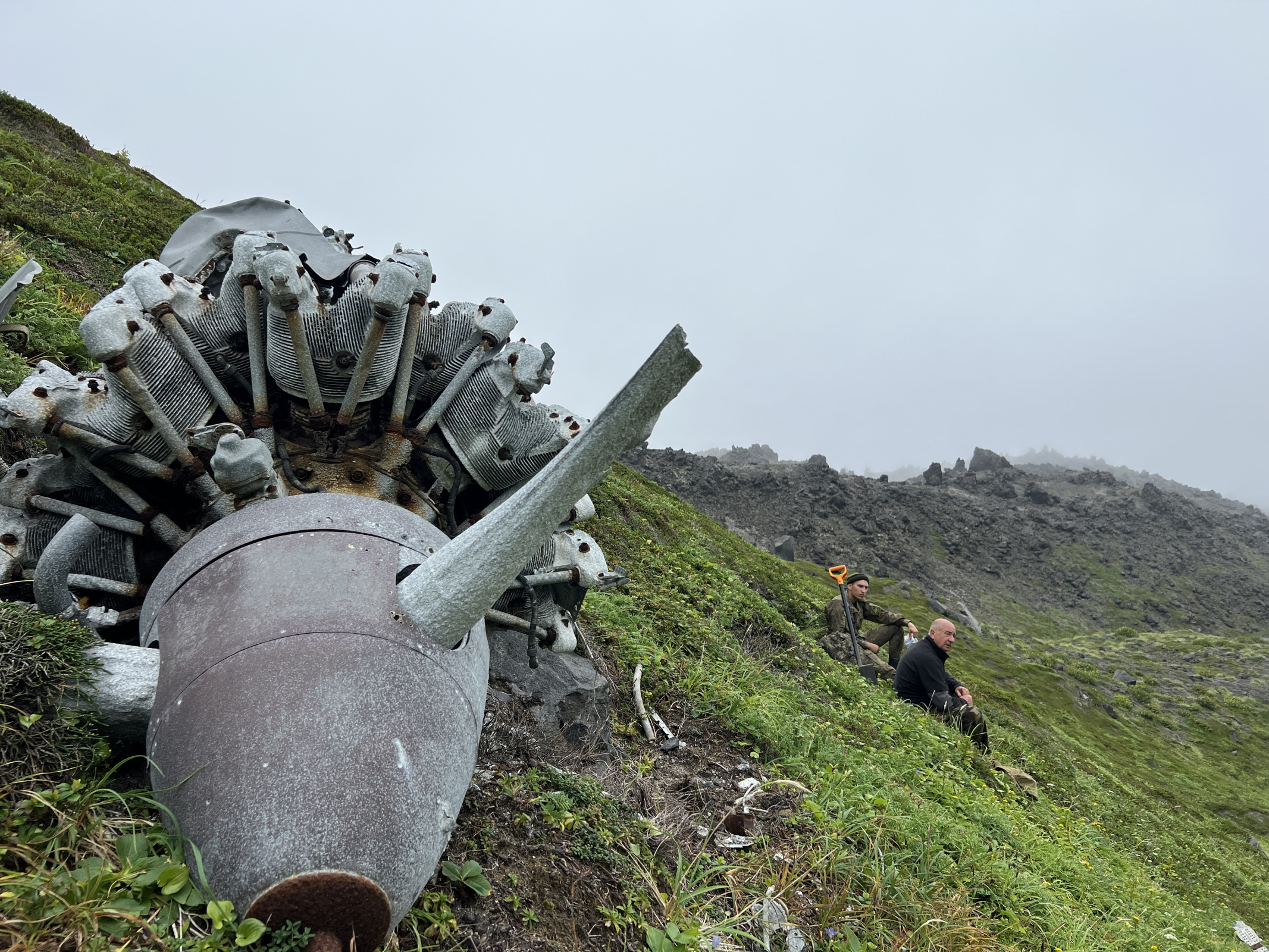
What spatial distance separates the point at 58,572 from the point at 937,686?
9.60 m

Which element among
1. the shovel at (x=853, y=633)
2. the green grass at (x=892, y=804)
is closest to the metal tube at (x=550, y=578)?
the green grass at (x=892, y=804)

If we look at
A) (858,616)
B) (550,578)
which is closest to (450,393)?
(550,578)

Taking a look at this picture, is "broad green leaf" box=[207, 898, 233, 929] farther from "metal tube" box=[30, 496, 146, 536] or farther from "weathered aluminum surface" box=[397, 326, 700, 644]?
"metal tube" box=[30, 496, 146, 536]

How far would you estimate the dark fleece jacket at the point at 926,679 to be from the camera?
9797 millimetres

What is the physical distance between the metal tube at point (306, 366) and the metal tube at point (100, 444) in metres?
0.64

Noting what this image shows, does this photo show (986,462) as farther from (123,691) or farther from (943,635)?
(123,691)

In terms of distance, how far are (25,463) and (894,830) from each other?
521 cm

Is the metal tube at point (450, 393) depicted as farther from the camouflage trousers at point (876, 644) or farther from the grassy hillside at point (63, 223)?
the camouflage trousers at point (876, 644)

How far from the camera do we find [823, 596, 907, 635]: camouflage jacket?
1253 cm

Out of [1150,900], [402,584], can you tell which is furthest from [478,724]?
[1150,900]

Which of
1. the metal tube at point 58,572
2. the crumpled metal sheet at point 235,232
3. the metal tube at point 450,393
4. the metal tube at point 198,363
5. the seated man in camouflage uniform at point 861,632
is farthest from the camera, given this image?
the seated man in camouflage uniform at point 861,632

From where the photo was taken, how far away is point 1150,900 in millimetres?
7512

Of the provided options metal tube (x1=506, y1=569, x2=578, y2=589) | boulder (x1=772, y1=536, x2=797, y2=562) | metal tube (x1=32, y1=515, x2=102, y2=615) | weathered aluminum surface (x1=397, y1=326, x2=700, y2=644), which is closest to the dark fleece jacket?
metal tube (x1=506, y1=569, x2=578, y2=589)

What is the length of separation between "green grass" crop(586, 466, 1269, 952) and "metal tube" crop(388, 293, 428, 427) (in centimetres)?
285
